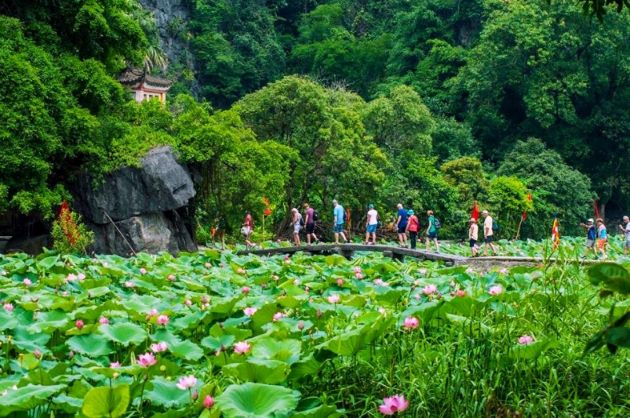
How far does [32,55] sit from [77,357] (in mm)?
14225

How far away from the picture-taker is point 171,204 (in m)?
18.5

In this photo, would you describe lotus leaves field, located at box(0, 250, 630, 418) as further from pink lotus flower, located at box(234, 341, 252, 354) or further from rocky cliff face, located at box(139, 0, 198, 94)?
rocky cliff face, located at box(139, 0, 198, 94)

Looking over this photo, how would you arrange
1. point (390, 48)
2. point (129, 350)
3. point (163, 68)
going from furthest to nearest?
point (390, 48)
point (163, 68)
point (129, 350)

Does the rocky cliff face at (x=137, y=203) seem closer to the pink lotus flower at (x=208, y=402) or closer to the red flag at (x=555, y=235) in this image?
the red flag at (x=555, y=235)

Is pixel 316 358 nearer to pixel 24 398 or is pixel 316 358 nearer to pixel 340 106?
pixel 24 398

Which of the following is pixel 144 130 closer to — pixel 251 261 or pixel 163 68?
pixel 251 261

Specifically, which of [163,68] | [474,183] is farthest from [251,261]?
[163,68]

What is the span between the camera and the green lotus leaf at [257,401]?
2.50m

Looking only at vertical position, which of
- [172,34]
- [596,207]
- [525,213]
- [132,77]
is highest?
[172,34]

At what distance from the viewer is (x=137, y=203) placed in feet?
59.8

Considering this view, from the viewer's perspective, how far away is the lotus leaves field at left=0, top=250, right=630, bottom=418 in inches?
108

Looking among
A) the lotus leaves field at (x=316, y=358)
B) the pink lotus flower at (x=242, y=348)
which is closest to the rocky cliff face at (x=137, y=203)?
the lotus leaves field at (x=316, y=358)

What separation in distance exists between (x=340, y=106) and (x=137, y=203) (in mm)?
9837

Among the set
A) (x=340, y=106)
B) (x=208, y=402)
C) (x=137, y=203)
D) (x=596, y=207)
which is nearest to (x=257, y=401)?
(x=208, y=402)
